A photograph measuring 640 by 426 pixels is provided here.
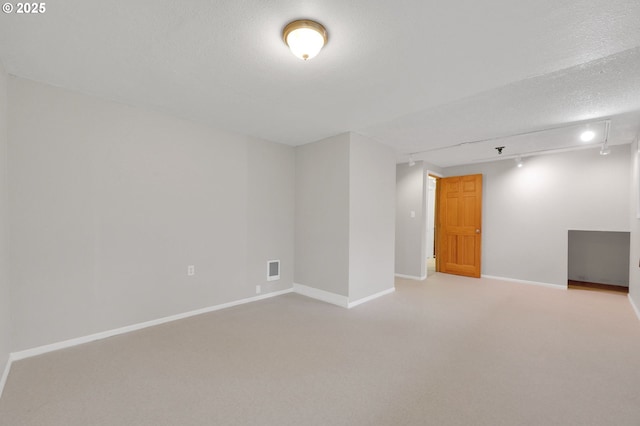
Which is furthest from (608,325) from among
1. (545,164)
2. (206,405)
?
(206,405)

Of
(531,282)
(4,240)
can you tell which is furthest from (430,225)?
(4,240)

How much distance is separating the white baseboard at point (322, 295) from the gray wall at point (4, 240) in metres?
3.23

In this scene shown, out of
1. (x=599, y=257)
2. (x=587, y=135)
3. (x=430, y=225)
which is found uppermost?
(x=587, y=135)

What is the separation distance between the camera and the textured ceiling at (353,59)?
1.65 m

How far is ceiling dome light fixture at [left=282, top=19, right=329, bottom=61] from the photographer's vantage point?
1.73 metres

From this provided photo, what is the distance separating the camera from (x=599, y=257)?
510 centimetres

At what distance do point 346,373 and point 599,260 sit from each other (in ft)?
18.8

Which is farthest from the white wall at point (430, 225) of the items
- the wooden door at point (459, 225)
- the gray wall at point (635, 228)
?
the gray wall at point (635, 228)

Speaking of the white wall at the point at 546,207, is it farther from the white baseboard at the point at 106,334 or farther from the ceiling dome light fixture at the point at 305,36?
the ceiling dome light fixture at the point at 305,36

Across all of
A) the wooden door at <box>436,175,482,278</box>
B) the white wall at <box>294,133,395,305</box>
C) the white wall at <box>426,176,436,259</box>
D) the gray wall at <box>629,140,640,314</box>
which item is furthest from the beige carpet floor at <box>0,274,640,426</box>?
the white wall at <box>426,176,436,259</box>

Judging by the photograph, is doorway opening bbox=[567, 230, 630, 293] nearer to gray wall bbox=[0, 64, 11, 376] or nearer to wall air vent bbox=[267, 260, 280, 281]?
wall air vent bbox=[267, 260, 280, 281]

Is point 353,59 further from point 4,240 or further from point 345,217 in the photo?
point 4,240

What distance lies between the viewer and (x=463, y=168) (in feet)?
20.2

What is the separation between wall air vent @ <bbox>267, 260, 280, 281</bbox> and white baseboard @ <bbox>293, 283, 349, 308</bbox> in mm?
419
